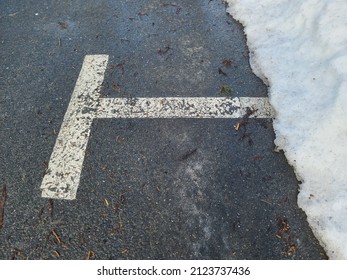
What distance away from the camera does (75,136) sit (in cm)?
266

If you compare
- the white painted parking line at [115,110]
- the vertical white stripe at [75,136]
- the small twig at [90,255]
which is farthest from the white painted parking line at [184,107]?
the small twig at [90,255]

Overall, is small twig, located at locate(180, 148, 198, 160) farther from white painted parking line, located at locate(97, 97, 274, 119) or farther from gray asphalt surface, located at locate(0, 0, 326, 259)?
white painted parking line, located at locate(97, 97, 274, 119)

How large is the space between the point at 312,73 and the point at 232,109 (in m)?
0.79

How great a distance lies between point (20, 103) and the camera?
2936 millimetres

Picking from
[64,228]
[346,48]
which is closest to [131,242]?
[64,228]

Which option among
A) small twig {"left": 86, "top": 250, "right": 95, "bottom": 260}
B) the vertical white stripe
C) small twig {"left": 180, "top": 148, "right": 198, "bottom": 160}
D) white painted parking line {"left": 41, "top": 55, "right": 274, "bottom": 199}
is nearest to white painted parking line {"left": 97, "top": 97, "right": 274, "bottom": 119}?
white painted parking line {"left": 41, "top": 55, "right": 274, "bottom": 199}

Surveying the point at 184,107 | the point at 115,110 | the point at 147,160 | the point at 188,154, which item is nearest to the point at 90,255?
the point at 147,160

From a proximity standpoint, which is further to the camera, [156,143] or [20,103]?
[20,103]

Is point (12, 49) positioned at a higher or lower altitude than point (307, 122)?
lower

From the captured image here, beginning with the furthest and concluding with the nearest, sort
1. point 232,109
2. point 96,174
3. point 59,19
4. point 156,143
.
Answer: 1. point 59,19
2. point 232,109
3. point 156,143
4. point 96,174

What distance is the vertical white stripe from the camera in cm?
237

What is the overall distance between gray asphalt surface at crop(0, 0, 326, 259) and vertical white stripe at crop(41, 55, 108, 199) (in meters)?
0.06

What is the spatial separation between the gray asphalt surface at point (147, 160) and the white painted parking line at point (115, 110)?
0.07m

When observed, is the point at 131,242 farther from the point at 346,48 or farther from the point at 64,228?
the point at 346,48
